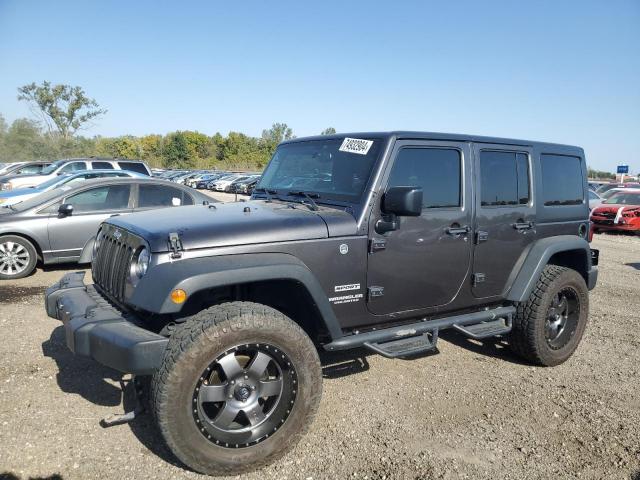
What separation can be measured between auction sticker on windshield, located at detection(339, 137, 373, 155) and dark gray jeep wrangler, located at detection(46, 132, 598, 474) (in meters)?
0.02

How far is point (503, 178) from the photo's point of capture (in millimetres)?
4199

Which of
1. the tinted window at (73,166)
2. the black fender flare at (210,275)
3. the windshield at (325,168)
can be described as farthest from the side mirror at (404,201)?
the tinted window at (73,166)

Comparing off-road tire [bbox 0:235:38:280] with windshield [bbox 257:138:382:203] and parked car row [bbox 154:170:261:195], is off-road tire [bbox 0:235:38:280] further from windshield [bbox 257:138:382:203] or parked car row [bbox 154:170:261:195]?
parked car row [bbox 154:170:261:195]

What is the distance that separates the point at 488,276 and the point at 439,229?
29.8 inches

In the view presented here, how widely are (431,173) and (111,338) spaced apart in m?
2.55

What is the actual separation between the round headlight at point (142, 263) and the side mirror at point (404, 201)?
160 cm

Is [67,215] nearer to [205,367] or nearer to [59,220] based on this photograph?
[59,220]

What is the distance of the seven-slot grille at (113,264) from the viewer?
3.09 meters

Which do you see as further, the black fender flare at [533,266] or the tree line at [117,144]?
the tree line at [117,144]

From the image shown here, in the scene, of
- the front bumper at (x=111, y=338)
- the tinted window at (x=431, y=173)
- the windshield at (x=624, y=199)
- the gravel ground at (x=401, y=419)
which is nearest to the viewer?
the front bumper at (x=111, y=338)

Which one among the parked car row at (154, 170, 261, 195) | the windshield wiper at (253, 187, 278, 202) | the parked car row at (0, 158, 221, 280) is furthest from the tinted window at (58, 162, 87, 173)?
the windshield wiper at (253, 187, 278, 202)

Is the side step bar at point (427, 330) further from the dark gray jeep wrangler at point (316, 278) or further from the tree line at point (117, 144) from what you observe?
the tree line at point (117, 144)

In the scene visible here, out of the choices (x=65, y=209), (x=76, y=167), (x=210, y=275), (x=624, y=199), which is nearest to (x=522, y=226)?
(x=210, y=275)

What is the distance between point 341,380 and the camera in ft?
13.5
